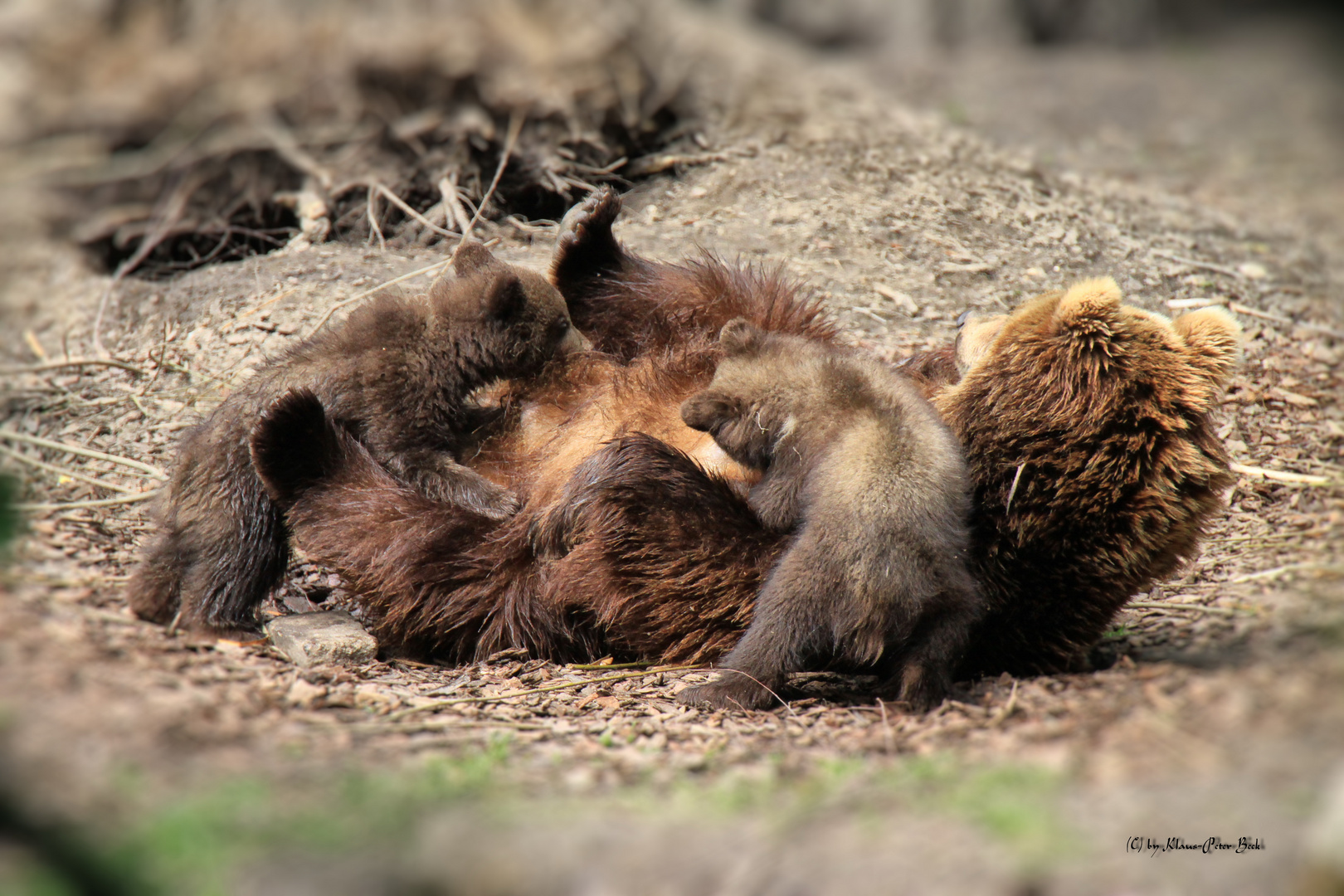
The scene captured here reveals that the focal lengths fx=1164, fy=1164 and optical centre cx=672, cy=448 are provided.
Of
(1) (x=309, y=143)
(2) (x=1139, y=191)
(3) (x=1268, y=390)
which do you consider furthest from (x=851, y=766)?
(1) (x=309, y=143)

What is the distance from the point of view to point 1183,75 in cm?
1484

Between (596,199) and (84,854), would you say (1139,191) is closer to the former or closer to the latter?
(596,199)

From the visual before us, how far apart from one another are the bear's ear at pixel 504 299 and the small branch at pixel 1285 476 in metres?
3.42

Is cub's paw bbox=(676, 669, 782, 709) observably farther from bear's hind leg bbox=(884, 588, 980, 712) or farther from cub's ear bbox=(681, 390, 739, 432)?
cub's ear bbox=(681, 390, 739, 432)

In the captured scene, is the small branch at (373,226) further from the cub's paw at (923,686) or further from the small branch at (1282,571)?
the small branch at (1282,571)

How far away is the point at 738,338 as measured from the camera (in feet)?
14.4

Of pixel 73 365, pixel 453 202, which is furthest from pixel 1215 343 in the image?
pixel 73 365

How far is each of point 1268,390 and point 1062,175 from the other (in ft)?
8.34

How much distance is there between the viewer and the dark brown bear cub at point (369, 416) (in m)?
4.29

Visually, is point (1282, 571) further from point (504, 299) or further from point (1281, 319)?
point (504, 299)

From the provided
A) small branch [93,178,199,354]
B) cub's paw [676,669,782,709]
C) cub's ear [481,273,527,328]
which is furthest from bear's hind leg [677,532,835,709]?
small branch [93,178,199,354]

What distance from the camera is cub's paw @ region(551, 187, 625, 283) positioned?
5117 millimetres

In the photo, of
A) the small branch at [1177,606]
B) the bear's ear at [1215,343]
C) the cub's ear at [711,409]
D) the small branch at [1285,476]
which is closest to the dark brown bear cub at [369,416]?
the cub's ear at [711,409]

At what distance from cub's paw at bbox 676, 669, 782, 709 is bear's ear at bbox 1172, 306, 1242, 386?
190cm
